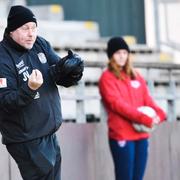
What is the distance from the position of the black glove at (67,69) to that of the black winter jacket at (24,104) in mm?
61

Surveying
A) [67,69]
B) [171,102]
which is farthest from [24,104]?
[171,102]

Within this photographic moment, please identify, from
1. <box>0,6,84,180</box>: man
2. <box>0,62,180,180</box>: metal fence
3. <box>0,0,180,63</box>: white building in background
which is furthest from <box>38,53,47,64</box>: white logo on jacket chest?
<box>0,0,180,63</box>: white building in background

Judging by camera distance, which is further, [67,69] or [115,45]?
[115,45]

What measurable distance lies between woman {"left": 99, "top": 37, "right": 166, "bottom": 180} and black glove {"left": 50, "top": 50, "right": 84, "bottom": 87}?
8.09 ft

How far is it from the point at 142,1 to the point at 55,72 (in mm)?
9620

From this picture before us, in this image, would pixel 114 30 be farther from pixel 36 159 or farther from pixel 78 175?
pixel 36 159

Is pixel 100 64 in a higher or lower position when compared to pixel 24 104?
lower

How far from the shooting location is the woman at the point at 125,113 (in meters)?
9.65

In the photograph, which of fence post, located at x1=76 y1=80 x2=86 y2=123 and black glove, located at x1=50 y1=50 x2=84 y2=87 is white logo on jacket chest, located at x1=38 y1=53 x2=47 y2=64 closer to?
black glove, located at x1=50 y1=50 x2=84 y2=87

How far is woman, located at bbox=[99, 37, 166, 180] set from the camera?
31.7 ft

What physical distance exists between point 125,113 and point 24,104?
2899 millimetres

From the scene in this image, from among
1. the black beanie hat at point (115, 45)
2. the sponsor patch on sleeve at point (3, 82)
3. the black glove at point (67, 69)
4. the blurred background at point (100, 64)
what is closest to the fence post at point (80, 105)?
the blurred background at point (100, 64)

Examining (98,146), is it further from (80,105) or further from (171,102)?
(171,102)

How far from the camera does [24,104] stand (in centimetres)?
687
